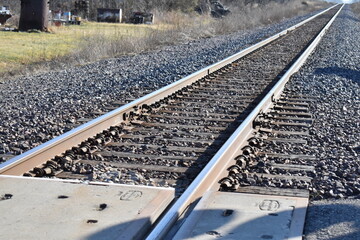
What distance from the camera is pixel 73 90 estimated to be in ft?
35.2

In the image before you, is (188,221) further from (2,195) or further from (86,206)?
(2,195)

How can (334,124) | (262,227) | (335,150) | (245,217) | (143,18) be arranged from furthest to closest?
(143,18), (334,124), (335,150), (245,217), (262,227)

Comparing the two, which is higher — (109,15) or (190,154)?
(190,154)

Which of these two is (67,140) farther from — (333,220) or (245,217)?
(333,220)

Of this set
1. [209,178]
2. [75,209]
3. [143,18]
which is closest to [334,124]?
[209,178]

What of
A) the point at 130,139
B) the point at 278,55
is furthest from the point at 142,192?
the point at 278,55

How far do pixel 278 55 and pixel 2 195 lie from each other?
13.3 metres

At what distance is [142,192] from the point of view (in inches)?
186

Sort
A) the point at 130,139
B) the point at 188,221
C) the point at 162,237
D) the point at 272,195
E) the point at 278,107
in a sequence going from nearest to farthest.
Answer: the point at 162,237
the point at 188,221
the point at 272,195
the point at 130,139
the point at 278,107

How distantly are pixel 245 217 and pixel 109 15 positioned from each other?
3948 centimetres

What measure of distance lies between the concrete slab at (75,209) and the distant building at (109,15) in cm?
3811

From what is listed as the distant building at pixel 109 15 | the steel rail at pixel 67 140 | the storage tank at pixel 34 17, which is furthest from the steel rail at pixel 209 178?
the distant building at pixel 109 15

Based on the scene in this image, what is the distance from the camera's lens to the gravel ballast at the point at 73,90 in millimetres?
7312

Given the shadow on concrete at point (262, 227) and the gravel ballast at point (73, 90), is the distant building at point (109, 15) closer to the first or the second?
the gravel ballast at point (73, 90)
